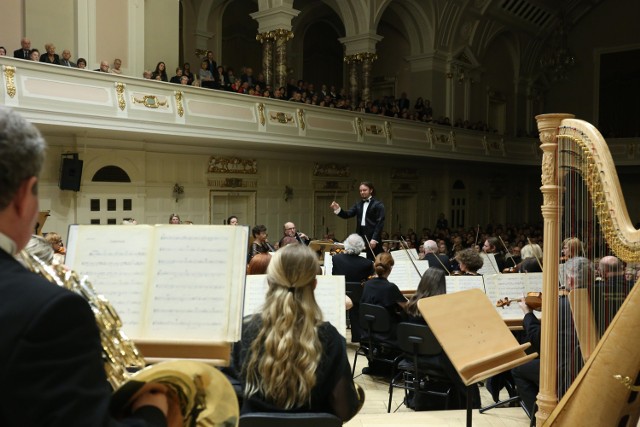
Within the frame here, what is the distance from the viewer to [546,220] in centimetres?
340

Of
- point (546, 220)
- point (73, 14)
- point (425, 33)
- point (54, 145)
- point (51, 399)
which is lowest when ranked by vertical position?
point (51, 399)

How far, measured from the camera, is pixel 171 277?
2.48 meters

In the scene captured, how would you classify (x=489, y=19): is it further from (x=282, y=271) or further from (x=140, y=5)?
(x=282, y=271)

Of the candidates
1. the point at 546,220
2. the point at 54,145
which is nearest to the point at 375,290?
the point at 546,220

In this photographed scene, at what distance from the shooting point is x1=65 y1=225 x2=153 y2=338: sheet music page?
245 centimetres

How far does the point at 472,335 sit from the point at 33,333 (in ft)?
9.57

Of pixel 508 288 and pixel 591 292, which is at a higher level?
pixel 591 292

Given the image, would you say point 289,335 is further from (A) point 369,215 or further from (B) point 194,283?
(A) point 369,215

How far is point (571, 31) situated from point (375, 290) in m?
23.7

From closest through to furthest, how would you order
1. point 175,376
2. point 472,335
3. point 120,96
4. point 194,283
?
1. point 175,376
2. point 194,283
3. point 472,335
4. point 120,96

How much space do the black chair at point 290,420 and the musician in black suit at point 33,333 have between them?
135 cm

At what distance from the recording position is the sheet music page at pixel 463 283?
5.80m

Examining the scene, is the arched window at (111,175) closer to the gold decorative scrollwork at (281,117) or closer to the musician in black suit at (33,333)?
the gold decorative scrollwork at (281,117)

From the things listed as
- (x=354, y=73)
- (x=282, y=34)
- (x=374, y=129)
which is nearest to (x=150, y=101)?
(x=282, y=34)
